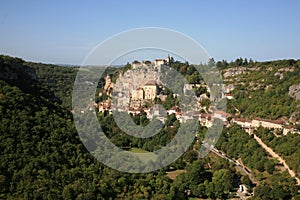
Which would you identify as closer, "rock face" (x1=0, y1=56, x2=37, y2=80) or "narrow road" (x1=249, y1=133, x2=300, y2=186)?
"rock face" (x1=0, y1=56, x2=37, y2=80)

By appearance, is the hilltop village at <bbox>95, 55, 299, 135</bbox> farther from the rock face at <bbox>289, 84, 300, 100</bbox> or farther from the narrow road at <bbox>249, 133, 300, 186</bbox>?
the rock face at <bbox>289, 84, 300, 100</bbox>

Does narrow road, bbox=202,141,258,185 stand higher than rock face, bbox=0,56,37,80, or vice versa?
rock face, bbox=0,56,37,80

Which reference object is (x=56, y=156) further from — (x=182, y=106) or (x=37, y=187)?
(x=182, y=106)

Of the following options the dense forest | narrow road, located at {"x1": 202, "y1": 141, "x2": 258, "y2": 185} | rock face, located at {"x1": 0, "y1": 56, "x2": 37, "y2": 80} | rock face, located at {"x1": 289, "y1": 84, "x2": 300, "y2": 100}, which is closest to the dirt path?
the dense forest

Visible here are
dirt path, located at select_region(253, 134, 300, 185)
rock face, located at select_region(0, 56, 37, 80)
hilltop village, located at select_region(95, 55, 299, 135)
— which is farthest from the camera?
hilltop village, located at select_region(95, 55, 299, 135)

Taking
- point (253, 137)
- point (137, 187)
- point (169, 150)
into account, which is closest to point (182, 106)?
point (253, 137)

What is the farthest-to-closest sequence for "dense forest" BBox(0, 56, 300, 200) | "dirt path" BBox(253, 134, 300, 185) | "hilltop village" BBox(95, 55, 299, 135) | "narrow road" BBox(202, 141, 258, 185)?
"hilltop village" BBox(95, 55, 299, 135) < "narrow road" BBox(202, 141, 258, 185) < "dirt path" BBox(253, 134, 300, 185) < "dense forest" BBox(0, 56, 300, 200)

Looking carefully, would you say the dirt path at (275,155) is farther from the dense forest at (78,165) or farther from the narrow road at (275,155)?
the dense forest at (78,165)

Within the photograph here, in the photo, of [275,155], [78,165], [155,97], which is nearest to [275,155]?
[275,155]
